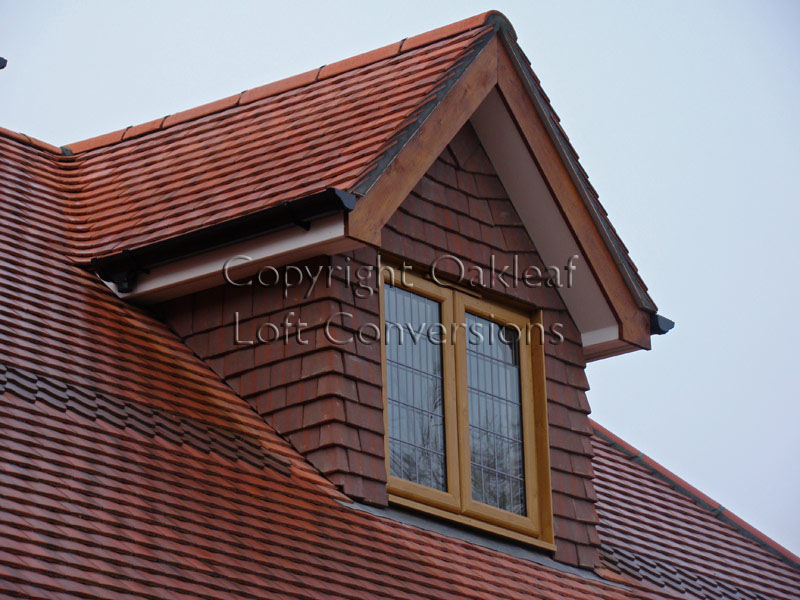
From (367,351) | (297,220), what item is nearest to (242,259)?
(297,220)

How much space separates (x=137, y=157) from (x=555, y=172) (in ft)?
10.2

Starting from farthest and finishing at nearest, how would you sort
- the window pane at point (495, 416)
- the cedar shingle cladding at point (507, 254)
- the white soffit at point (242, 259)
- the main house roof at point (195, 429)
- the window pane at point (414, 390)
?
the cedar shingle cladding at point (507, 254) < the window pane at point (495, 416) < the window pane at point (414, 390) < the white soffit at point (242, 259) < the main house roof at point (195, 429)

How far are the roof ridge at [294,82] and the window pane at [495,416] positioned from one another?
200cm

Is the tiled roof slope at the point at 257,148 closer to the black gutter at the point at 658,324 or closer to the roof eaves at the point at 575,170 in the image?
the roof eaves at the point at 575,170

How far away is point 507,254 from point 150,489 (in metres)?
3.90

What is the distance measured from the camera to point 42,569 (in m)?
5.34

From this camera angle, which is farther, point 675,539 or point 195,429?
point 675,539

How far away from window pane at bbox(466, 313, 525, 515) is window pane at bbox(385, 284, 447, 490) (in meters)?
0.30

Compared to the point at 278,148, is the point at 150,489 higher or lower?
lower

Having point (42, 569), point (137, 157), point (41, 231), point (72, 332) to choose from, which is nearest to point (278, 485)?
point (72, 332)

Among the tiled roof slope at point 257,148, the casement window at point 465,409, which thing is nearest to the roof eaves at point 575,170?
the tiled roof slope at point 257,148

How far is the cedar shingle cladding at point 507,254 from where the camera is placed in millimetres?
9156

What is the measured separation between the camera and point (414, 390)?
8.73 m

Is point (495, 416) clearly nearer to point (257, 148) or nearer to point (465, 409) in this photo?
point (465, 409)
